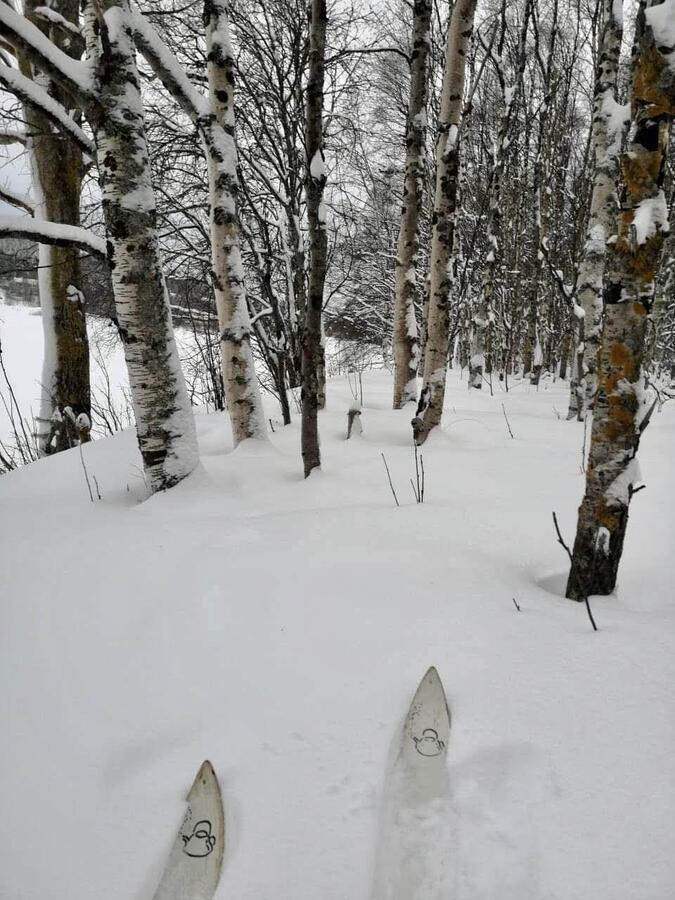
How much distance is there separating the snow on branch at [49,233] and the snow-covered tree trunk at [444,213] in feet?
8.69

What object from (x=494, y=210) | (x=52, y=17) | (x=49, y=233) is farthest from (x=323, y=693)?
(x=494, y=210)

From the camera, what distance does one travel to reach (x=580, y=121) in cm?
1402

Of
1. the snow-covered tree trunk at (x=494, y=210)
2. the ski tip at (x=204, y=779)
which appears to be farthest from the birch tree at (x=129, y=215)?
the snow-covered tree trunk at (x=494, y=210)

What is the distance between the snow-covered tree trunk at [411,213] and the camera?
4754 mm

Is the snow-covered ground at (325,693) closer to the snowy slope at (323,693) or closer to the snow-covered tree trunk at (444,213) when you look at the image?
the snowy slope at (323,693)

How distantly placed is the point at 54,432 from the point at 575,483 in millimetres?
5318

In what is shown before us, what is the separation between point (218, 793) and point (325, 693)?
1.24 ft

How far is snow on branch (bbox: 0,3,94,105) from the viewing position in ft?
7.10

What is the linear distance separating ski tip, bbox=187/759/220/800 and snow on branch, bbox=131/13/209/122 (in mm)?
3519

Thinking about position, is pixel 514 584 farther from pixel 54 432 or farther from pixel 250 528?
pixel 54 432

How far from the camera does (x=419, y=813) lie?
3.58 ft

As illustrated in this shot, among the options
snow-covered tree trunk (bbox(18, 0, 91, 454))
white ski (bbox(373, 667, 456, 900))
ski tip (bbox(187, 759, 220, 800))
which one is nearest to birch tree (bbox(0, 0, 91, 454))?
snow-covered tree trunk (bbox(18, 0, 91, 454))

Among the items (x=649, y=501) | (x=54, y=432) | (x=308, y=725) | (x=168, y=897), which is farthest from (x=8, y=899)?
(x=54, y=432)

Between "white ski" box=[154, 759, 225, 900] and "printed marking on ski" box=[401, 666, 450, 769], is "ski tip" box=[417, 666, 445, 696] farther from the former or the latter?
"white ski" box=[154, 759, 225, 900]
